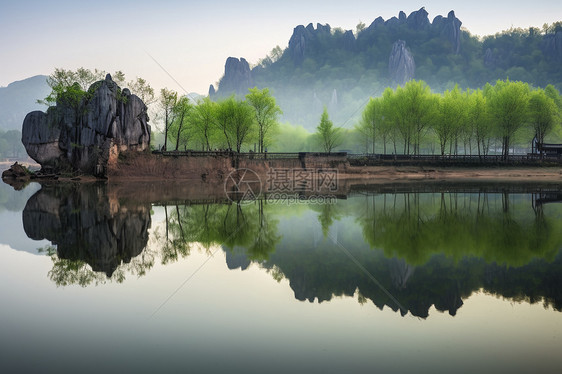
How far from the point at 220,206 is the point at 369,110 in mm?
58528

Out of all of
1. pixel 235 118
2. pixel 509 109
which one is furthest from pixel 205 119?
pixel 509 109

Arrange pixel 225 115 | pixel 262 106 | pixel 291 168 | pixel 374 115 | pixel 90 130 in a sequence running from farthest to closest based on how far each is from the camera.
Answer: pixel 374 115, pixel 262 106, pixel 225 115, pixel 291 168, pixel 90 130

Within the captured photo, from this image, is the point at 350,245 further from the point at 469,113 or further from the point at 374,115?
the point at 374,115

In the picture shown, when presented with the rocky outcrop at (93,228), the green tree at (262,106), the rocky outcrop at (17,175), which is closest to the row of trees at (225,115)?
the green tree at (262,106)

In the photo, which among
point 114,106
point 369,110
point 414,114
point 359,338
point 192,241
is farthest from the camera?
point 369,110

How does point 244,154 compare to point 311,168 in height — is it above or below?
above

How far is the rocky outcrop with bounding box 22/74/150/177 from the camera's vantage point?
57.6 metres

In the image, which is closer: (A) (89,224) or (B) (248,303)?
(B) (248,303)

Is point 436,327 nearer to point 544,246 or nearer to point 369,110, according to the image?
point 544,246

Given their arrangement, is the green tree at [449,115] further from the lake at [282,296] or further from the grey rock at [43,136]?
the grey rock at [43,136]

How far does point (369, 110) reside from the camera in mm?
81375

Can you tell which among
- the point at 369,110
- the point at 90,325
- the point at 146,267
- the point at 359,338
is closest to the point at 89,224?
the point at 146,267

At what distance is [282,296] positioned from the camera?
431 inches

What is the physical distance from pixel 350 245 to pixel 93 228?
41.1 ft
